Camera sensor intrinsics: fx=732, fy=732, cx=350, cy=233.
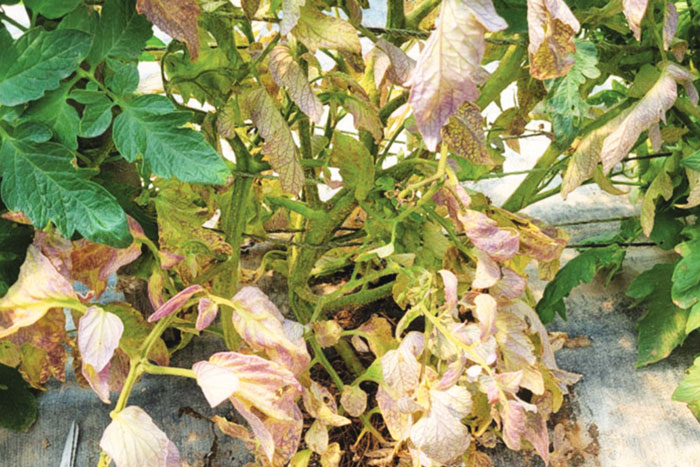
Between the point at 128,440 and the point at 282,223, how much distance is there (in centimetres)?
38

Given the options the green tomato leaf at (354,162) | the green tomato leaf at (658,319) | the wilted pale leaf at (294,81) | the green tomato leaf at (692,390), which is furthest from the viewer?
the green tomato leaf at (658,319)

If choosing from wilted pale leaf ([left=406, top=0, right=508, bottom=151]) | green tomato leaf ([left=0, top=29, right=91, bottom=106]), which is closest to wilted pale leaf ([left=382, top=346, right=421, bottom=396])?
wilted pale leaf ([left=406, top=0, right=508, bottom=151])

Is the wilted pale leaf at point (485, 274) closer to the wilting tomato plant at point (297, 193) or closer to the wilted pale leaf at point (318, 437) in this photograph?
the wilting tomato plant at point (297, 193)

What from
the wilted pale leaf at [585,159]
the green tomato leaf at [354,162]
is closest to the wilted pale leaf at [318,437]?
the green tomato leaf at [354,162]

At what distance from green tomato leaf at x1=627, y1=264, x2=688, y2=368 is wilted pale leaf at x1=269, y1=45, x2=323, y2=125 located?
573mm

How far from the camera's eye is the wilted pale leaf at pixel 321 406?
67cm

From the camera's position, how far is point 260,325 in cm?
57

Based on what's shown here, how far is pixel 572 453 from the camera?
2.65 feet

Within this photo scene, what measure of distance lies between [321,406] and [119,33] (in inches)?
14.5

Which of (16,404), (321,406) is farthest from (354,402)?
(16,404)

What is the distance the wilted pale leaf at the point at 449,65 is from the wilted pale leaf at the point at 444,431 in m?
0.23

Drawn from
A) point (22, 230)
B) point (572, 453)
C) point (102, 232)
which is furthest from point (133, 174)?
point (572, 453)

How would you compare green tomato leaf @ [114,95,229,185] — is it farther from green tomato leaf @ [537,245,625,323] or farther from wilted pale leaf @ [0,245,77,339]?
green tomato leaf @ [537,245,625,323]

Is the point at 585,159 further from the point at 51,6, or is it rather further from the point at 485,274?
the point at 51,6
